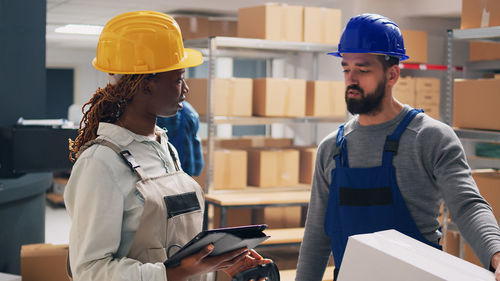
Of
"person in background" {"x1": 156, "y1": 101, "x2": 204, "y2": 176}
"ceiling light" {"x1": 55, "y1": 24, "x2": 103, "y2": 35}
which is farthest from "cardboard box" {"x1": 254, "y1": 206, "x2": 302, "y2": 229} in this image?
"ceiling light" {"x1": 55, "y1": 24, "x2": 103, "y2": 35}

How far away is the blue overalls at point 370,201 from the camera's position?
69.9 inches

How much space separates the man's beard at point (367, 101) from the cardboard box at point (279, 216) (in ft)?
11.0

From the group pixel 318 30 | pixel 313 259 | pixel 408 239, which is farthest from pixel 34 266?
pixel 318 30

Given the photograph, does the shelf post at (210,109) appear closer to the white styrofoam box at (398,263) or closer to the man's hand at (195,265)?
the man's hand at (195,265)

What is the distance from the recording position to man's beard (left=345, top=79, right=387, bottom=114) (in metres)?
1.89

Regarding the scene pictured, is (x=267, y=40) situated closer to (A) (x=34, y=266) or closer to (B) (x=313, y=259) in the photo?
(A) (x=34, y=266)

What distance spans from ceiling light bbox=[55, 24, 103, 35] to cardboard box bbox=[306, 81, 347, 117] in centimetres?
525

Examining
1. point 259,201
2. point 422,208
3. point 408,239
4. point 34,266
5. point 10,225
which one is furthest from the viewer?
point 259,201

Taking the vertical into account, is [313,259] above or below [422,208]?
below

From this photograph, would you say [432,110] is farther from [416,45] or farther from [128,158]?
[128,158]

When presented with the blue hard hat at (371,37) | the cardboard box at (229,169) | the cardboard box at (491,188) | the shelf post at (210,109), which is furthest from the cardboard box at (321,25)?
the blue hard hat at (371,37)

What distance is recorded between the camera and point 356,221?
1812 millimetres

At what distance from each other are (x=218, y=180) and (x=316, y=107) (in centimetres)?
117

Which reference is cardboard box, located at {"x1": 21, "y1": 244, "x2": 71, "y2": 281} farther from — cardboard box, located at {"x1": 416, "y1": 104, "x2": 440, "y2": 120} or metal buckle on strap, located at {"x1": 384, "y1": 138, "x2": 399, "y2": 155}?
cardboard box, located at {"x1": 416, "y1": 104, "x2": 440, "y2": 120}
